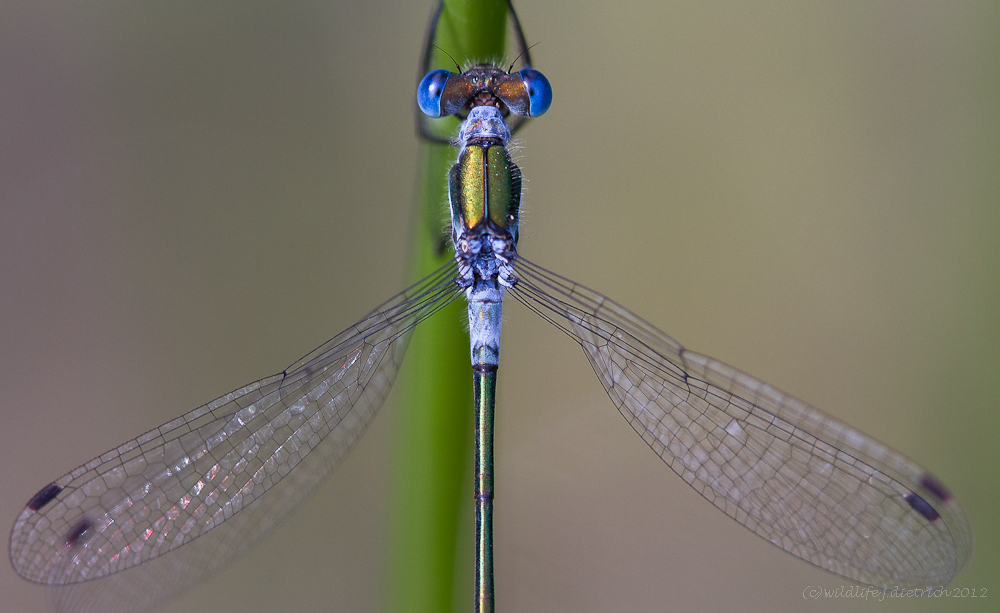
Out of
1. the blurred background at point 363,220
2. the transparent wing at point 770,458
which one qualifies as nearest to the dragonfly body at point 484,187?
the transparent wing at point 770,458

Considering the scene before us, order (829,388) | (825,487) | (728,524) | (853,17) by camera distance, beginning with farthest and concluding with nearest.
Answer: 1. (853,17)
2. (829,388)
3. (728,524)
4. (825,487)

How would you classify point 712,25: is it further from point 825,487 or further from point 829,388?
point 825,487

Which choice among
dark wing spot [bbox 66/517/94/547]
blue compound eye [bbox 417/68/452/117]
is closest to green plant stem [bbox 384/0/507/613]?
blue compound eye [bbox 417/68/452/117]

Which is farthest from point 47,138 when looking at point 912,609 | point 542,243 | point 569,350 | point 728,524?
point 912,609

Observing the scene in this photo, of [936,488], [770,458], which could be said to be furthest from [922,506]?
[770,458]

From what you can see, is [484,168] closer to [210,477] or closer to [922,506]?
[210,477]

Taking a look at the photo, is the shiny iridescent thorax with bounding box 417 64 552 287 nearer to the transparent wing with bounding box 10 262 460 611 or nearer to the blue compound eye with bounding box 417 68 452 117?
the blue compound eye with bounding box 417 68 452 117
